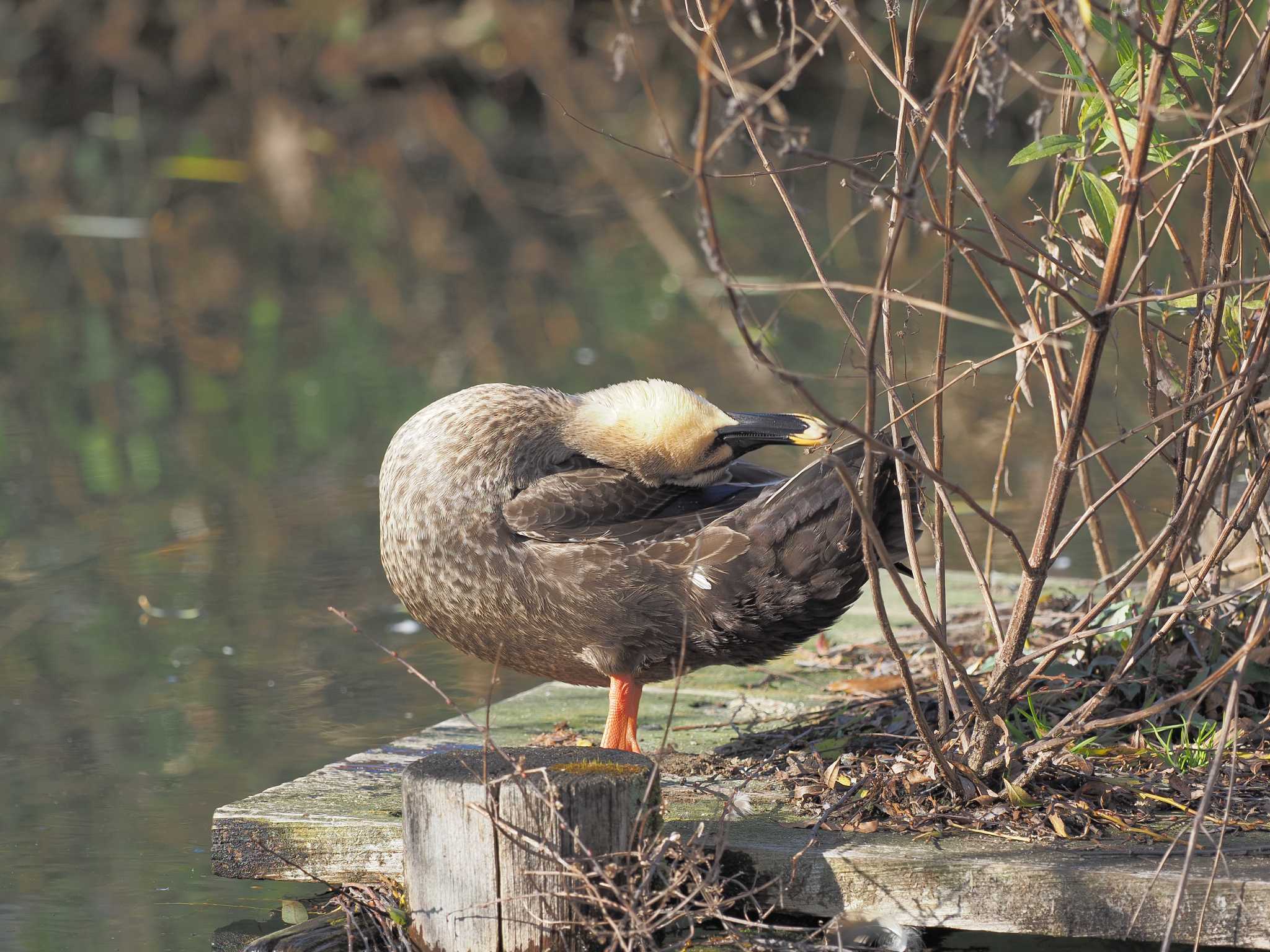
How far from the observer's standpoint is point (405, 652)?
5.67 metres

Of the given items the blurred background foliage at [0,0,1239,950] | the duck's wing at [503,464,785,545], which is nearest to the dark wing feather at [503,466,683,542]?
the duck's wing at [503,464,785,545]

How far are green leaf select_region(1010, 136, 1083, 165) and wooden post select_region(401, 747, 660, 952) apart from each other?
4.25 ft

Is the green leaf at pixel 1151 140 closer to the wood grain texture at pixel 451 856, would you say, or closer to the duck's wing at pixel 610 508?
the duck's wing at pixel 610 508

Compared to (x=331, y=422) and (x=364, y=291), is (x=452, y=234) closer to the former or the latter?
(x=364, y=291)

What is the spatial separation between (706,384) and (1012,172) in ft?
26.8

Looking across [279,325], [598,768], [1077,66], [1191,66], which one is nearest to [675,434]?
[598,768]

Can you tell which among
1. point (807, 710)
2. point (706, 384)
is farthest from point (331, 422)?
point (807, 710)

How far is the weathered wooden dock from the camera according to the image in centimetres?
304

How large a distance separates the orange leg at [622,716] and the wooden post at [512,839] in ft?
2.32

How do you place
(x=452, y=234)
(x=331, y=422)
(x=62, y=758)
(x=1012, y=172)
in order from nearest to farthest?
(x=62, y=758) → (x=331, y=422) → (x=452, y=234) → (x=1012, y=172)

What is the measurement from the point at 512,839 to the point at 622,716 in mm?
893

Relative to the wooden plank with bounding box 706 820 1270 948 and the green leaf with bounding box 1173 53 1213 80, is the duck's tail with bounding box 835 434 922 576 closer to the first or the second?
the wooden plank with bounding box 706 820 1270 948

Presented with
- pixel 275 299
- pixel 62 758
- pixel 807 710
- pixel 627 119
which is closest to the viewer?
pixel 807 710

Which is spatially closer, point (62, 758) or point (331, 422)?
point (62, 758)
